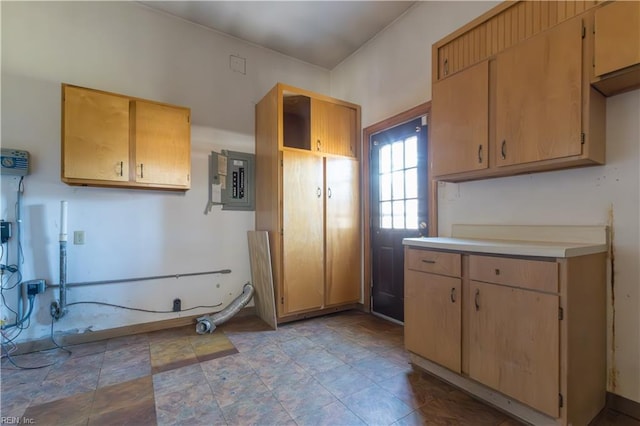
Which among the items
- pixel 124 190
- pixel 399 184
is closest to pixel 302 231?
pixel 399 184

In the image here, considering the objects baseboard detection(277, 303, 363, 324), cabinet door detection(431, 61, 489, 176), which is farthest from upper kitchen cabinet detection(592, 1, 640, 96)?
baseboard detection(277, 303, 363, 324)

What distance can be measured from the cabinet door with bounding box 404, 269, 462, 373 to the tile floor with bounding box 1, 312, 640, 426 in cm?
22

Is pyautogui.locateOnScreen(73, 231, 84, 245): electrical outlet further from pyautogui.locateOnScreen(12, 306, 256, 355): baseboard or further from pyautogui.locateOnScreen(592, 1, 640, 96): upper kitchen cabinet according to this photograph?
pyautogui.locateOnScreen(592, 1, 640, 96): upper kitchen cabinet

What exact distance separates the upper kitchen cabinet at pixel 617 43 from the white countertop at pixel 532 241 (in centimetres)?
86

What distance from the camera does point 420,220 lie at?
9.46 ft

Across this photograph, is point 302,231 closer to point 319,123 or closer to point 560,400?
point 319,123

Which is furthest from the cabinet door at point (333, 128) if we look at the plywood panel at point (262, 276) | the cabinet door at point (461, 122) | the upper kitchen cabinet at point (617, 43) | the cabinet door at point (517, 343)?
the upper kitchen cabinet at point (617, 43)

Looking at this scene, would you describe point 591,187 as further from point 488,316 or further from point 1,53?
point 1,53

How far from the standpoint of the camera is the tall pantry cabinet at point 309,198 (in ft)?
10.2

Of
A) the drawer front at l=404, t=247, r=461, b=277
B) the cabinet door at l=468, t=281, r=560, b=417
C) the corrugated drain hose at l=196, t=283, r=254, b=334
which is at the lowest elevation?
the corrugated drain hose at l=196, t=283, r=254, b=334

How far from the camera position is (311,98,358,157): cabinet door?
131 inches

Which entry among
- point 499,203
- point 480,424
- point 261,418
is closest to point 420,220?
point 499,203

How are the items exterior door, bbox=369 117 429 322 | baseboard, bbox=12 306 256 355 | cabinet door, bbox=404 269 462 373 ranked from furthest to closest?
exterior door, bbox=369 117 429 322 < baseboard, bbox=12 306 256 355 < cabinet door, bbox=404 269 462 373

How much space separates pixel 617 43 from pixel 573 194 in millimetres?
867
